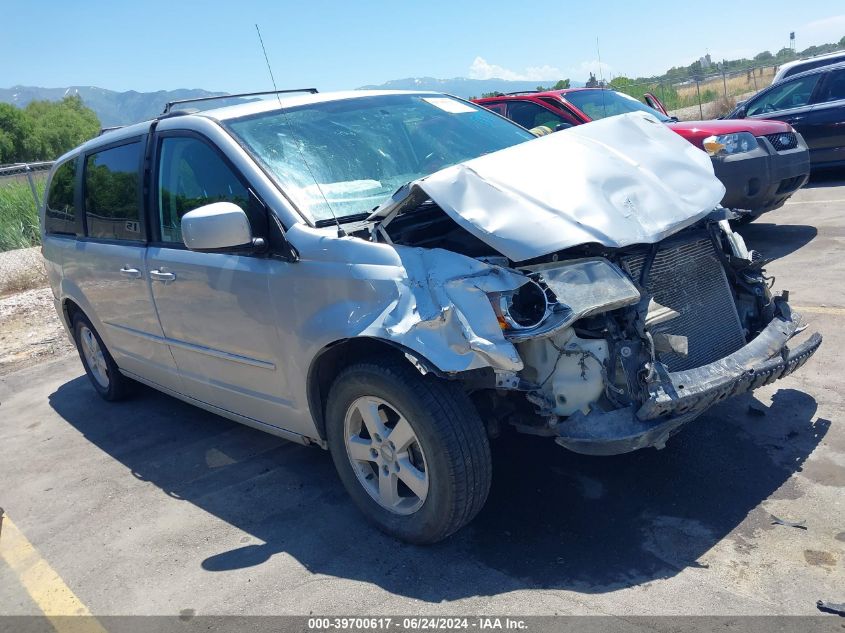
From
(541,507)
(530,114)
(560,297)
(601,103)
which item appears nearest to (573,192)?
(560,297)

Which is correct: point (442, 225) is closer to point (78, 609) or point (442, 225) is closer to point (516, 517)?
point (516, 517)

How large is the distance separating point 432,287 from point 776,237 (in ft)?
20.1

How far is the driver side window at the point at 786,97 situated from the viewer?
34.8 ft

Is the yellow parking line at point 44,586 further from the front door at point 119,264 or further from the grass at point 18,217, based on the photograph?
the grass at point 18,217

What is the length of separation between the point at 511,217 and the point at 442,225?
50 cm

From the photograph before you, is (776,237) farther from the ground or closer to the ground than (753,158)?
closer to the ground

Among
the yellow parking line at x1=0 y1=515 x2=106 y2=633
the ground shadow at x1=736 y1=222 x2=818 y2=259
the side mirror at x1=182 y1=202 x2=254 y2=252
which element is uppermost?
the side mirror at x1=182 y1=202 x2=254 y2=252

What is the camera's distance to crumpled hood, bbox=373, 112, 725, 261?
10.0 ft

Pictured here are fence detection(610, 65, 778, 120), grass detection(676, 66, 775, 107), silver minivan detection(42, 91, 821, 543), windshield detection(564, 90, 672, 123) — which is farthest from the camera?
grass detection(676, 66, 775, 107)

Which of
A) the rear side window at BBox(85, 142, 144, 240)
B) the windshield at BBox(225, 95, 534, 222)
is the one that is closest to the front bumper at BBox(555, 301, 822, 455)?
the windshield at BBox(225, 95, 534, 222)

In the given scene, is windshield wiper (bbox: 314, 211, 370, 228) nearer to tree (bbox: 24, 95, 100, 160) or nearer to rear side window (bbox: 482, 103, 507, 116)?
rear side window (bbox: 482, 103, 507, 116)

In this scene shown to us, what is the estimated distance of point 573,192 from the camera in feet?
10.7

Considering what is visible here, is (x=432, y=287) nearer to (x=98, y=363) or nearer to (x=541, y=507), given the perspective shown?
(x=541, y=507)

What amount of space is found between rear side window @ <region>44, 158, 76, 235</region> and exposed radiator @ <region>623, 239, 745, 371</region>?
4.16m
